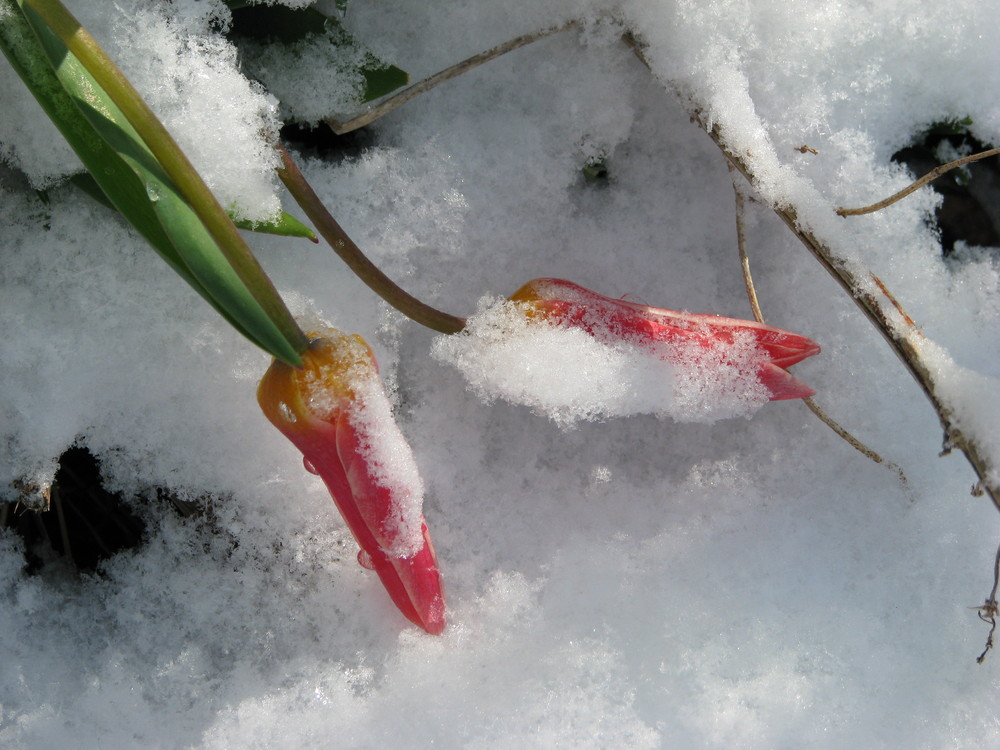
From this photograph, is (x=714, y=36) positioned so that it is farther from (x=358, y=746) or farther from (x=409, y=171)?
(x=358, y=746)

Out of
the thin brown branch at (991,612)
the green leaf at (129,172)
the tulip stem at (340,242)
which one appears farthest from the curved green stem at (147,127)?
the thin brown branch at (991,612)

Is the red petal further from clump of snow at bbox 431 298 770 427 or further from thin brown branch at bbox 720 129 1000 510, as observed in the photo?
thin brown branch at bbox 720 129 1000 510

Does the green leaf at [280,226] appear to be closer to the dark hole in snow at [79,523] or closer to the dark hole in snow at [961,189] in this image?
the dark hole in snow at [79,523]

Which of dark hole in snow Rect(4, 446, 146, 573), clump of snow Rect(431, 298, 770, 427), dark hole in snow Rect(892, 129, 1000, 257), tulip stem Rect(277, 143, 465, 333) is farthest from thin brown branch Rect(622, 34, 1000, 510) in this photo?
dark hole in snow Rect(4, 446, 146, 573)

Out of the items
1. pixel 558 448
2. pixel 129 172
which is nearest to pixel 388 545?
pixel 558 448

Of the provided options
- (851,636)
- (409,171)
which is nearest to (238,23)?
(409,171)

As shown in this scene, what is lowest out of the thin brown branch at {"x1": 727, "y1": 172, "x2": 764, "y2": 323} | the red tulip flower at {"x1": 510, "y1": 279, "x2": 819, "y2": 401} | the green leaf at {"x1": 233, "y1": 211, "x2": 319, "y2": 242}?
the green leaf at {"x1": 233, "y1": 211, "x2": 319, "y2": 242}
